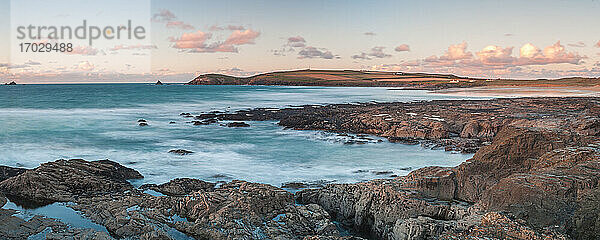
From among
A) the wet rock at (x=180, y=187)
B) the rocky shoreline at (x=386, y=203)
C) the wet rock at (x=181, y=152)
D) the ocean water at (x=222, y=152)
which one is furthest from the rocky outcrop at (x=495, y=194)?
the wet rock at (x=181, y=152)

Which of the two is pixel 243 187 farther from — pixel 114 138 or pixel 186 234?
pixel 114 138

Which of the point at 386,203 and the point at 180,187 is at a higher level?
the point at 386,203

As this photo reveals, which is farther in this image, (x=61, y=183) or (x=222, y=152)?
(x=222, y=152)

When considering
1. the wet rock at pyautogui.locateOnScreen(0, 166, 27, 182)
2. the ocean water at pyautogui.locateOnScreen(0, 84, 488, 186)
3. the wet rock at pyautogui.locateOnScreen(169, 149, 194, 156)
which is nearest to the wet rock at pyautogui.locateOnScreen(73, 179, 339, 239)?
the ocean water at pyautogui.locateOnScreen(0, 84, 488, 186)

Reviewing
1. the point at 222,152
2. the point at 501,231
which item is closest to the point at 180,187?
the point at 222,152

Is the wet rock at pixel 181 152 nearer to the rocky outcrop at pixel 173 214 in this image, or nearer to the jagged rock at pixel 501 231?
the rocky outcrop at pixel 173 214

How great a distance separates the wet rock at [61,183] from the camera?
37.2 feet

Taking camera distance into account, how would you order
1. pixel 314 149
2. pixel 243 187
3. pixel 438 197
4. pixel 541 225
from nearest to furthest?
pixel 541 225 < pixel 438 197 < pixel 243 187 < pixel 314 149

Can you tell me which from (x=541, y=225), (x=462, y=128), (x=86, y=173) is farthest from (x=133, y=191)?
(x=462, y=128)

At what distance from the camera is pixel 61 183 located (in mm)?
11984

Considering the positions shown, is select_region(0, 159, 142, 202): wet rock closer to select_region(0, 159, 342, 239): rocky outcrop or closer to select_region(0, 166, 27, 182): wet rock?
select_region(0, 159, 342, 239): rocky outcrop

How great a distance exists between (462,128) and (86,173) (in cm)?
2094

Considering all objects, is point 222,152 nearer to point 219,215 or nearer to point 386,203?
point 219,215

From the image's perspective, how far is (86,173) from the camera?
12.8m
